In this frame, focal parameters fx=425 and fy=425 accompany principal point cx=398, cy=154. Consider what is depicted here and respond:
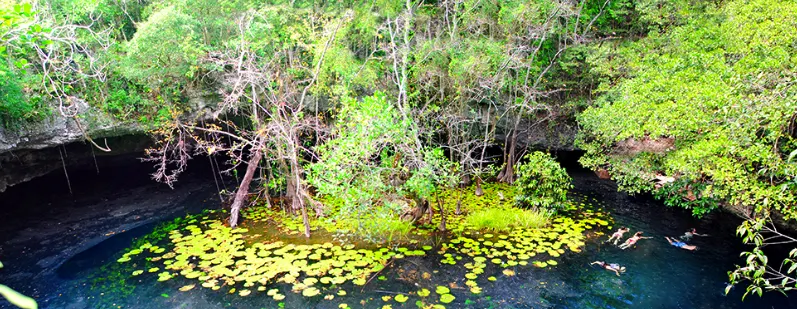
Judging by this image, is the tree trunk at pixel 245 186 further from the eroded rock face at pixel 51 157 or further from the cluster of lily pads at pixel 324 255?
the eroded rock face at pixel 51 157

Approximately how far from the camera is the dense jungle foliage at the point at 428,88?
6.37m

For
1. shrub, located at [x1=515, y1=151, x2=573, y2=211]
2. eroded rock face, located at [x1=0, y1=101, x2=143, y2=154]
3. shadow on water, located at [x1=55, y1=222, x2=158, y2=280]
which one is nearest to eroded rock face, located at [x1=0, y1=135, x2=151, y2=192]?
eroded rock face, located at [x1=0, y1=101, x2=143, y2=154]

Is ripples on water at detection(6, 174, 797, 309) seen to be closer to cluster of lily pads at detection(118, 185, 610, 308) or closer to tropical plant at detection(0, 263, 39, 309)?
cluster of lily pads at detection(118, 185, 610, 308)

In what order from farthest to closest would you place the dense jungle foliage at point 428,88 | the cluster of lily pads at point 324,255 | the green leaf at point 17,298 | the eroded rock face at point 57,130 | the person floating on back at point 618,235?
the eroded rock face at point 57,130 < the person floating on back at point 618,235 < the dense jungle foliage at point 428,88 < the cluster of lily pads at point 324,255 < the green leaf at point 17,298

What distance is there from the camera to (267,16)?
10320mm

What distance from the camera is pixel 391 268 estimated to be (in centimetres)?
681

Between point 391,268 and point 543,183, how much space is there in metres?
4.11

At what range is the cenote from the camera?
19.5ft

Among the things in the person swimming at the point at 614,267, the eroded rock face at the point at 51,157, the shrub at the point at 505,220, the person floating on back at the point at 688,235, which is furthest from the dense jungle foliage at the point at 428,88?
the eroded rock face at the point at 51,157

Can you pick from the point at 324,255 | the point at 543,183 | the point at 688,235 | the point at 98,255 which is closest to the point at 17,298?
the point at 324,255

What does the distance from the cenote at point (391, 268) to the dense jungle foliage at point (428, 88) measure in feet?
2.14

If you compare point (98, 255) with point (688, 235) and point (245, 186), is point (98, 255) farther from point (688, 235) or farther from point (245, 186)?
point (688, 235)

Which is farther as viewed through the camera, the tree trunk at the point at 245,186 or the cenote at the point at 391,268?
the tree trunk at the point at 245,186

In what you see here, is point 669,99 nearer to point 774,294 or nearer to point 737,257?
point 737,257
